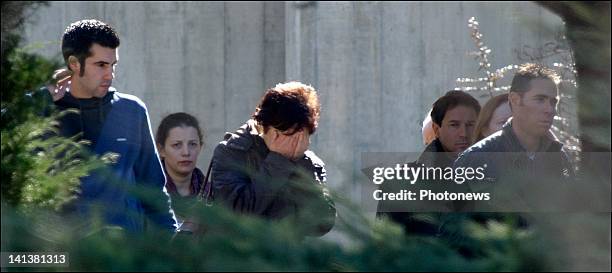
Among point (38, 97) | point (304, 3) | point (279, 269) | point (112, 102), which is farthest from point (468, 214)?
point (304, 3)

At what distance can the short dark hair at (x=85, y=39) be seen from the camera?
4223mm

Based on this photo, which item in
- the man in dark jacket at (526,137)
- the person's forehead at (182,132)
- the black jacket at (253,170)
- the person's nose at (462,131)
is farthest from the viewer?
the person's forehead at (182,132)

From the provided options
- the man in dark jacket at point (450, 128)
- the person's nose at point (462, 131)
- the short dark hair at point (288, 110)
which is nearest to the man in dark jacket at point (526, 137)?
the man in dark jacket at point (450, 128)

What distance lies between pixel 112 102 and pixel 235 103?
431cm

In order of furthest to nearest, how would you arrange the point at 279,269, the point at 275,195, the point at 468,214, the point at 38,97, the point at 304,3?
1. the point at 304,3
2. the point at 38,97
3. the point at 275,195
4. the point at 468,214
5. the point at 279,269

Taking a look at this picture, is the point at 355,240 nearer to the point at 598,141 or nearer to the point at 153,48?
the point at 598,141

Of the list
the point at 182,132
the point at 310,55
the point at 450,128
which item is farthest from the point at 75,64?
the point at 310,55

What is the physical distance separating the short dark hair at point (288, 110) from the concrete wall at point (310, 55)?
376 cm

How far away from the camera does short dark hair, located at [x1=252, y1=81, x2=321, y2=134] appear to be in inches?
162

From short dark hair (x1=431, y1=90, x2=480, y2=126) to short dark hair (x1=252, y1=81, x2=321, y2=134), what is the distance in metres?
0.85

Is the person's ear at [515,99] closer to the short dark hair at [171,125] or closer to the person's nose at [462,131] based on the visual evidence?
the person's nose at [462,131]

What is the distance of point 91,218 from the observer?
167 cm

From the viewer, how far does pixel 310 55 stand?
8.07 metres

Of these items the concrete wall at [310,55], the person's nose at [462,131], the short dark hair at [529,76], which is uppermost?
the concrete wall at [310,55]
